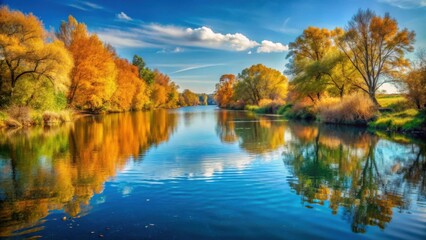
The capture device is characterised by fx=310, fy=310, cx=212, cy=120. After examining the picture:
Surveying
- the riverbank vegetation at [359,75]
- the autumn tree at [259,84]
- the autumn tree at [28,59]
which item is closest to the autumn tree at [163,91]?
the autumn tree at [259,84]

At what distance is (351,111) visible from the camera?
28.9 metres

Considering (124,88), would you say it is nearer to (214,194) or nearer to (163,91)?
(163,91)

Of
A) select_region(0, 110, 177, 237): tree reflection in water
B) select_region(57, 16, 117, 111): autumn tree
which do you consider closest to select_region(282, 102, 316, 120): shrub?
select_region(0, 110, 177, 237): tree reflection in water

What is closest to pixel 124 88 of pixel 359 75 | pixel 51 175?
pixel 359 75

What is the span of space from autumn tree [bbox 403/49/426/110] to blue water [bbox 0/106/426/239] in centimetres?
1016

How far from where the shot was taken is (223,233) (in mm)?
5766

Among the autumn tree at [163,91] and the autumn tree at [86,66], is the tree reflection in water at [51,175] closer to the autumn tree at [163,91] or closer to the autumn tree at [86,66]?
the autumn tree at [86,66]

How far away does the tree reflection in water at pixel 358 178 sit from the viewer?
7.11 metres

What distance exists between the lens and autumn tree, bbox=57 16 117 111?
4453 centimetres

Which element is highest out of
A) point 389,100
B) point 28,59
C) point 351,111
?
point 28,59

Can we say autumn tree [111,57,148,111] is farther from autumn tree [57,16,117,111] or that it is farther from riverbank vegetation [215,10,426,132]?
riverbank vegetation [215,10,426,132]

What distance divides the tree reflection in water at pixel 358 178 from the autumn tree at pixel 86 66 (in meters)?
36.4

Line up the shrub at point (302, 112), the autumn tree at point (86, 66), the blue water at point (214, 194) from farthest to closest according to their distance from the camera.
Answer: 1. the autumn tree at point (86, 66)
2. the shrub at point (302, 112)
3. the blue water at point (214, 194)

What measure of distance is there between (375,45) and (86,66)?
122 feet
